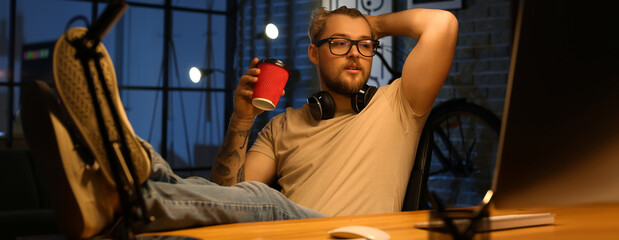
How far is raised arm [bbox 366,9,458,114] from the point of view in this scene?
156cm

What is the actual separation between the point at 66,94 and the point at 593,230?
65cm

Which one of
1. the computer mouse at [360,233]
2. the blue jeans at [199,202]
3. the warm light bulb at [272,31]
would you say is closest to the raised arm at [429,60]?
the blue jeans at [199,202]

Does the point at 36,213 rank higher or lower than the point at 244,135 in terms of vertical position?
lower

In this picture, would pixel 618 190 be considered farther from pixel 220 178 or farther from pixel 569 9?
pixel 220 178

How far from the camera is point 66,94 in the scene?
Answer: 64cm

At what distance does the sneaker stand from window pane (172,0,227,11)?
409 centimetres

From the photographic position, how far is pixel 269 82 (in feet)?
4.56

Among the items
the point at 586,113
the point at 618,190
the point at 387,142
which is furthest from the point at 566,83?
the point at 387,142

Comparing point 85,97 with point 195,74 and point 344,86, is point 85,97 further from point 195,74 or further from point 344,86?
point 195,74

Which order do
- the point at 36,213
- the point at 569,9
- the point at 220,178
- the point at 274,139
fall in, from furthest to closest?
the point at 36,213, the point at 274,139, the point at 220,178, the point at 569,9

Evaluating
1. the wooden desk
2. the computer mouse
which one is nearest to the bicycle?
the wooden desk

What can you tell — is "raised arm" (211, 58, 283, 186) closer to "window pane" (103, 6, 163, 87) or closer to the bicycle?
the bicycle

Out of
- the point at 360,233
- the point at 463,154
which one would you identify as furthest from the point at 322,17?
the point at 463,154

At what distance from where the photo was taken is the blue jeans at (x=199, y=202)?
0.74 m
